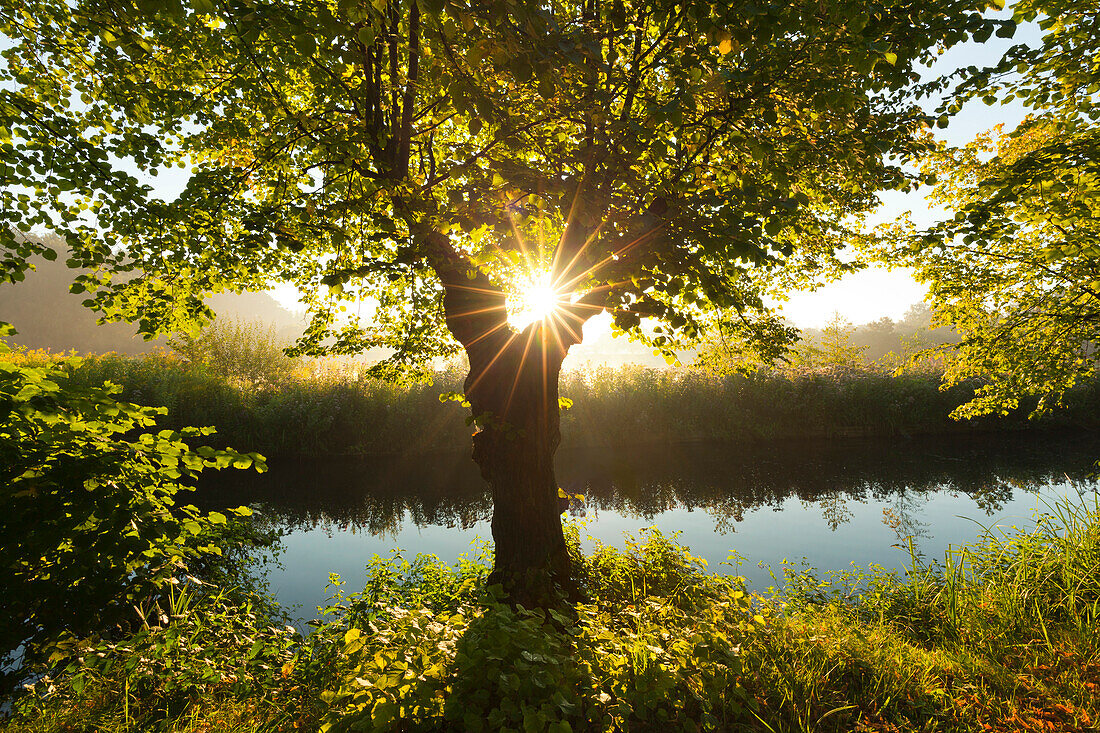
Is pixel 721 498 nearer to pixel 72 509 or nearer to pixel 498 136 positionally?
pixel 498 136

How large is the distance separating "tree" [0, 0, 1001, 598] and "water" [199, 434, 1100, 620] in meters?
4.03

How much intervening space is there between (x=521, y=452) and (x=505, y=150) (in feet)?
10.0

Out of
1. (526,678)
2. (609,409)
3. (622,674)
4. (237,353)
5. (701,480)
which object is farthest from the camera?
(237,353)

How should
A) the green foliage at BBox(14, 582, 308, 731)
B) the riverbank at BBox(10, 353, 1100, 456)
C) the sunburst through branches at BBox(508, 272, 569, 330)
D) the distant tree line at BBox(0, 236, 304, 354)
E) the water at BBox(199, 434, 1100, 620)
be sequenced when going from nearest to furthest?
1. the green foliage at BBox(14, 582, 308, 731)
2. the sunburst through branches at BBox(508, 272, 569, 330)
3. the water at BBox(199, 434, 1100, 620)
4. the riverbank at BBox(10, 353, 1100, 456)
5. the distant tree line at BBox(0, 236, 304, 354)

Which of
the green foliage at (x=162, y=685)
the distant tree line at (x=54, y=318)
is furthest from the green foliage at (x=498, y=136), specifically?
the distant tree line at (x=54, y=318)

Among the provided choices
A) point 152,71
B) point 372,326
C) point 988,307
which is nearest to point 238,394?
point 372,326

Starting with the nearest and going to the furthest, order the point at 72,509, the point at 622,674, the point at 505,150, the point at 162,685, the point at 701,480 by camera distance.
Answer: the point at 72,509
the point at 622,674
the point at 162,685
the point at 505,150
the point at 701,480

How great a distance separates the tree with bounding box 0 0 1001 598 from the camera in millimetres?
2740

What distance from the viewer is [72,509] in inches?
92.8

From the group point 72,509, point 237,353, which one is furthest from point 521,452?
point 237,353

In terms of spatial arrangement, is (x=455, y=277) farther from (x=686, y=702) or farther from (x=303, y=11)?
(x=686, y=702)

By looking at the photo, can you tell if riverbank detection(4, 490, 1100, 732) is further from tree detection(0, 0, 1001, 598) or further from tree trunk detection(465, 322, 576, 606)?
tree detection(0, 0, 1001, 598)

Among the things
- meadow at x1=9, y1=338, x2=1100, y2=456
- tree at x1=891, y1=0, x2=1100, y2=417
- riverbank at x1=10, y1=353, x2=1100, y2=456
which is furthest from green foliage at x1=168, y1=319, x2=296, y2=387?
tree at x1=891, y1=0, x2=1100, y2=417

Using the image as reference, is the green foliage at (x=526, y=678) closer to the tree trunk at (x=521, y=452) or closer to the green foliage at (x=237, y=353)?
the tree trunk at (x=521, y=452)
